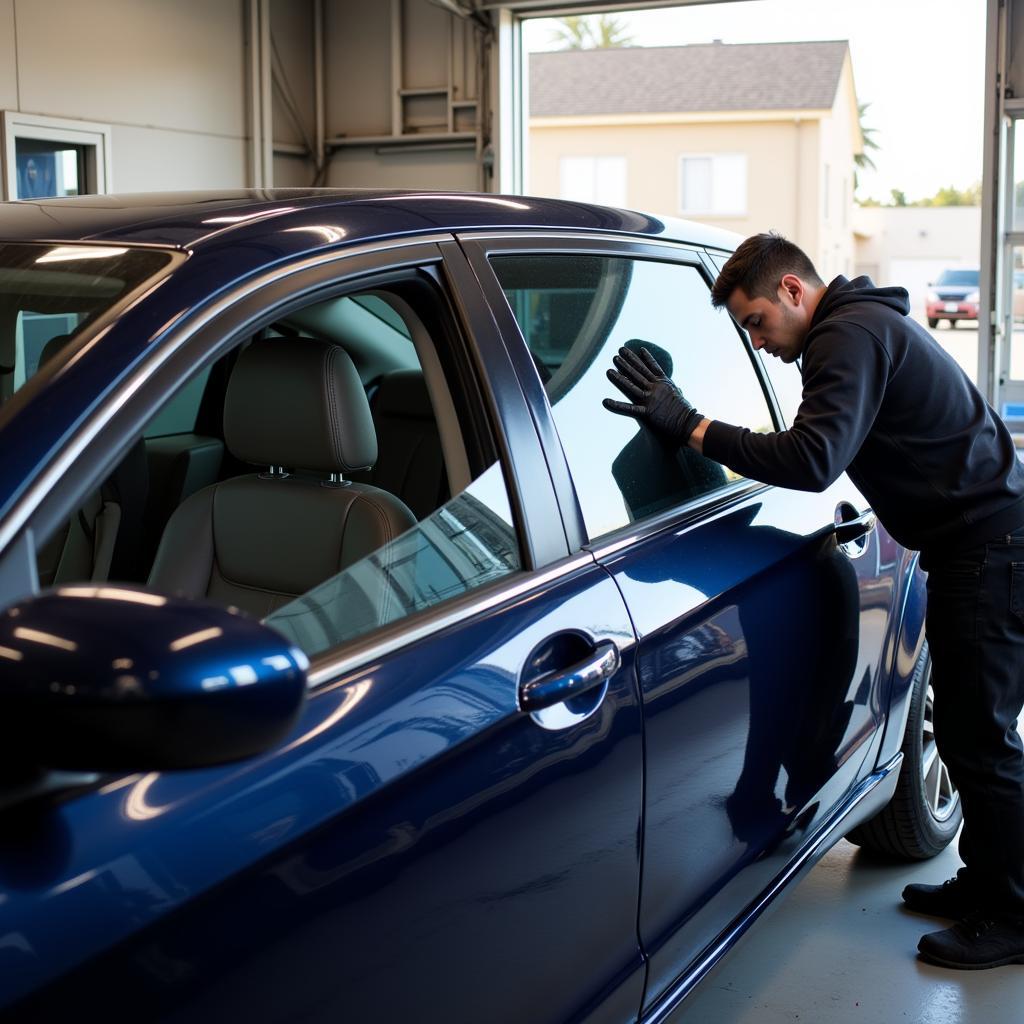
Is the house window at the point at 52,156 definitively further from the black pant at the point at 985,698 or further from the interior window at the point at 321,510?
the black pant at the point at 985,698

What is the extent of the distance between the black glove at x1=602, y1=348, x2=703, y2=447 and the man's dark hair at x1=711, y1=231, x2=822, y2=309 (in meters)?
0.38

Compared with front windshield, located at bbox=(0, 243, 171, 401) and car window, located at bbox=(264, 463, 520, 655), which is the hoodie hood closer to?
car window, located at bbox=(264, 463, 520, 655)

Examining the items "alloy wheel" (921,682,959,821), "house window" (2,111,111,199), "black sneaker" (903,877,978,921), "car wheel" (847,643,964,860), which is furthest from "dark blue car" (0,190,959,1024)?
"house window" (2,111,111,199)

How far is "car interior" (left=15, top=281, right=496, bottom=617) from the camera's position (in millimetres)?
1771

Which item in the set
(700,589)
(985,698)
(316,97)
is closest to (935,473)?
(985,698)

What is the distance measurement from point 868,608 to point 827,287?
641 millimetres

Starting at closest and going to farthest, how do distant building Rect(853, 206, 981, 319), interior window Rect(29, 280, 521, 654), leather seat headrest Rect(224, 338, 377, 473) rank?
interior window Rect(29, 280, 521, 654) → leather seat headrest Rect(224, 338, 377, 473) → distant building Rect(853, 206, 981, 319)

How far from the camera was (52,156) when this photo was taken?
847 centimetres

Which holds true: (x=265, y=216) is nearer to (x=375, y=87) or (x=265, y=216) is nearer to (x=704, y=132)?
(x=375, y=87)

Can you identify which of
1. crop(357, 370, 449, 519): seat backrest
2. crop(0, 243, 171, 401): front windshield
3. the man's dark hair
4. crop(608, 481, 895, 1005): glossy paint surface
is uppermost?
the man's dark hair

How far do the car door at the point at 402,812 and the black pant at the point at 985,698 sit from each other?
1256 millimetres

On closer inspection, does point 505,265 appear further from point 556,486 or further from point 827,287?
point 827,287

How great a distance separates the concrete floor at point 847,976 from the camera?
263 cm

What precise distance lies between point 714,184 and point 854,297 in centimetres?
2758
